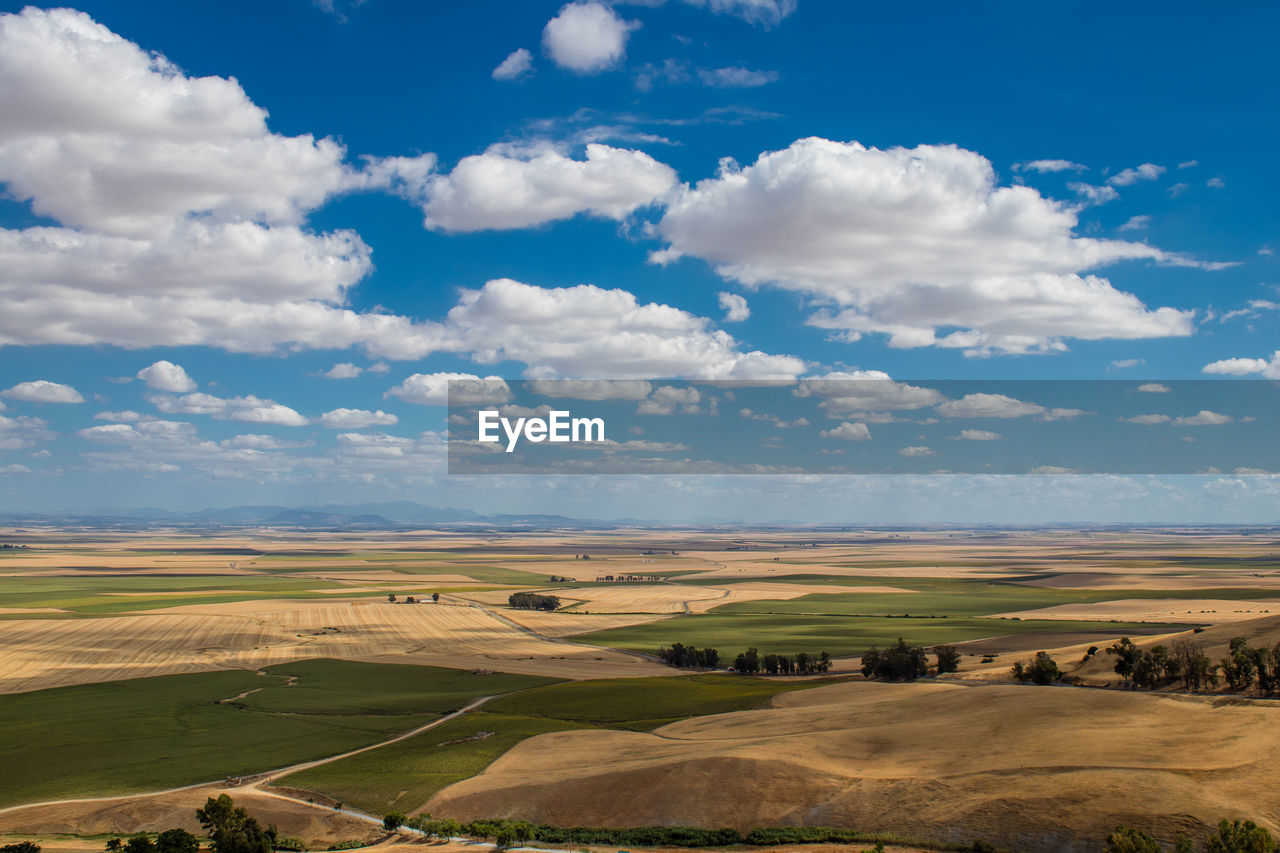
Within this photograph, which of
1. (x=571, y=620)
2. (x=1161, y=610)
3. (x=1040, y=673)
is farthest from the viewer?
(x=571, y=620)

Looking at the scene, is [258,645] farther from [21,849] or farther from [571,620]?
[21,849]

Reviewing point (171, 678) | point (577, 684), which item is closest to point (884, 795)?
point (577, 684)

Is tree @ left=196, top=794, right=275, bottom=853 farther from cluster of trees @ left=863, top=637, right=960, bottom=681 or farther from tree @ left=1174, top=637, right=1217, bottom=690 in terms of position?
tree @ left=1174, top=637, right=1217, bottom=690

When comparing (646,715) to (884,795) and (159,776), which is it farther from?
(159,776)

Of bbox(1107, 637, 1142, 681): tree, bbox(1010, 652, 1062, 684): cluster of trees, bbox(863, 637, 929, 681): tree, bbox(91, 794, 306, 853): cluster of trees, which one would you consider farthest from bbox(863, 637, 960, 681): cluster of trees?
bbox(91, 794, 306, 853): cluster of trees

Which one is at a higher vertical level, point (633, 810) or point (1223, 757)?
point (1223, 757)

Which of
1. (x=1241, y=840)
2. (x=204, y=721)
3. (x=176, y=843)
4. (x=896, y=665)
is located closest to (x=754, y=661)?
(x=896, y=665)

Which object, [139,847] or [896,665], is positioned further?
[896,665]
